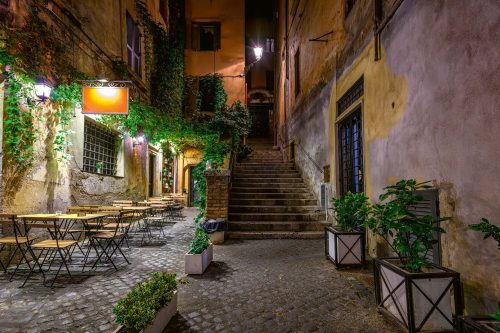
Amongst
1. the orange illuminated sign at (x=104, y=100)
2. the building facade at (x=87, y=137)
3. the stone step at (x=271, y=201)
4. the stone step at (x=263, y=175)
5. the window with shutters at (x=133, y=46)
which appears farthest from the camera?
the window with shutters at (x=133, y=46)

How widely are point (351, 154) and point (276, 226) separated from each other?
108 inches

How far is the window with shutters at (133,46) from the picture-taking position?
11.9 metres

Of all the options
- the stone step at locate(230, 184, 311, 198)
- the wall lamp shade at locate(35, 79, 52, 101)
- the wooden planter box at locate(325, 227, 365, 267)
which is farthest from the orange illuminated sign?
the wooden planter box at locate(325, 227, 365, 267)

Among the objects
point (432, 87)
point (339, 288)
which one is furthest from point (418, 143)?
point (339, 288)

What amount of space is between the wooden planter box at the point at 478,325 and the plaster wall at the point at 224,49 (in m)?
17.5

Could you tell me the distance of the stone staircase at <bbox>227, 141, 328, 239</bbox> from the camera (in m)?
7.75

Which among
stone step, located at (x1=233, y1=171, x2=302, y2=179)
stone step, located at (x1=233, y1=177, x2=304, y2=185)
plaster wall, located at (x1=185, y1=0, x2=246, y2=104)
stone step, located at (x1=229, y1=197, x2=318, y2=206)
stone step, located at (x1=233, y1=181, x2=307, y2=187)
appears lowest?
stone step, located at (x1=229, y1=197, x2=318, y2=206)

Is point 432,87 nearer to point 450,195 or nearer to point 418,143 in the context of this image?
point 418,143

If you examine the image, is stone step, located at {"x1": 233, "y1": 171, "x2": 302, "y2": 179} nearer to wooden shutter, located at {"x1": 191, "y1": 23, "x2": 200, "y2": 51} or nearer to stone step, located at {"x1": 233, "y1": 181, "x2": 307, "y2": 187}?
stone step, located at {"x1": 233, "y1": 181, "x2": 307, "y2": 187}

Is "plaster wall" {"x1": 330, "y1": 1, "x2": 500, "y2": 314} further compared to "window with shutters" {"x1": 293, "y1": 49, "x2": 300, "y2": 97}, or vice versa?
"window with shutters" {"x1": 293, "y1": 49, "x2": 300, "y2": 97}

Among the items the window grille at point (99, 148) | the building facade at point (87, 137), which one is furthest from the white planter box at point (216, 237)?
the window grille at point (99, 148)

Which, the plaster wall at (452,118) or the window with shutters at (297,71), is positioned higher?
the window with shutters at (297,71)

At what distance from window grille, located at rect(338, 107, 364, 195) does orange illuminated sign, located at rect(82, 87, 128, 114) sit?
5.55m

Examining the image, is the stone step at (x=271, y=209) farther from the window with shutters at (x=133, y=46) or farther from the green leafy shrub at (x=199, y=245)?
the window with shutters at (x=133, y=46)
